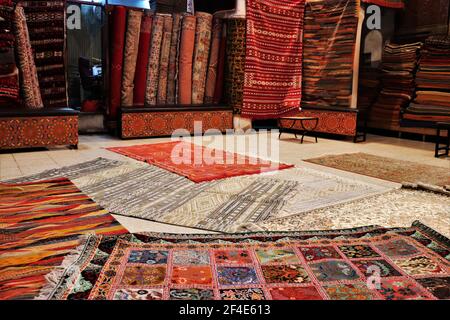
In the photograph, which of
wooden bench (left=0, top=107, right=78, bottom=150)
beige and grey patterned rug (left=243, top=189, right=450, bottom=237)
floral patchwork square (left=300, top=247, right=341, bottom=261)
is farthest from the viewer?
wooden bench (left=0, top=107, right=78, bottom=150)

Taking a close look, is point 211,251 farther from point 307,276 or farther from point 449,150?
point 449,150

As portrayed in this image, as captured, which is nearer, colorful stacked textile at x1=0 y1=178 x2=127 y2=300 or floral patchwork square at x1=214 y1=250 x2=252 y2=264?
colorful stacked textile at x1=0 y1=178 x2=127 y2=300

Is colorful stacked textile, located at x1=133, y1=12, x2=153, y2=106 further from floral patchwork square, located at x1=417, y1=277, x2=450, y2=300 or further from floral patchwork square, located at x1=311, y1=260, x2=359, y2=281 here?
floral patchwork square, located at x1=417, y1=277, x2=450, y2=300

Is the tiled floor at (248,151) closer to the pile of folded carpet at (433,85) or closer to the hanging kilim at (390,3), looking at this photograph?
the pile of folded carpet at (433,85)

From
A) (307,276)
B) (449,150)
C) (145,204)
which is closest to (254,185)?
(145,204)

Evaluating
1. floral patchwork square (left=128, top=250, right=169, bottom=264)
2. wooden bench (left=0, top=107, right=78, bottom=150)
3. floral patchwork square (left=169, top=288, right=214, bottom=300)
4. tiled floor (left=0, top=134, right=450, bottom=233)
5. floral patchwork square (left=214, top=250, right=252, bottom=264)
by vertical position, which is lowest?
floral patchwork square (left=169, top=288, right=214, bottom=300)

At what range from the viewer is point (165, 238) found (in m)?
2.42

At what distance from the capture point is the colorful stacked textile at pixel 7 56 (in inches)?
215

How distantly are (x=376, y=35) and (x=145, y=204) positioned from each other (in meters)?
5.64

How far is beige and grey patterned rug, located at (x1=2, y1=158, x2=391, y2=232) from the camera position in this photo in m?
2.93

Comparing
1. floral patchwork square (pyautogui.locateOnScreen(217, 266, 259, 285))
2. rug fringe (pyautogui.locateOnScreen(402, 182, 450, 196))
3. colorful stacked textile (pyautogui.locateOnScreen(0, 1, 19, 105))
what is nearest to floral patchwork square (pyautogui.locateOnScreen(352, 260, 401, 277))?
floral patchwork square (pyautogui.locateOnScreen(217, 266, 259, 285))

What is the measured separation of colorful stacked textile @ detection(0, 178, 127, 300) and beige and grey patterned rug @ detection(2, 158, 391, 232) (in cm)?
18

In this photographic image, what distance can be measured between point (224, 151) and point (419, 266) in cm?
353

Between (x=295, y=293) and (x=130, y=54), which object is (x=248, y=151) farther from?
(x=295, y=293)
